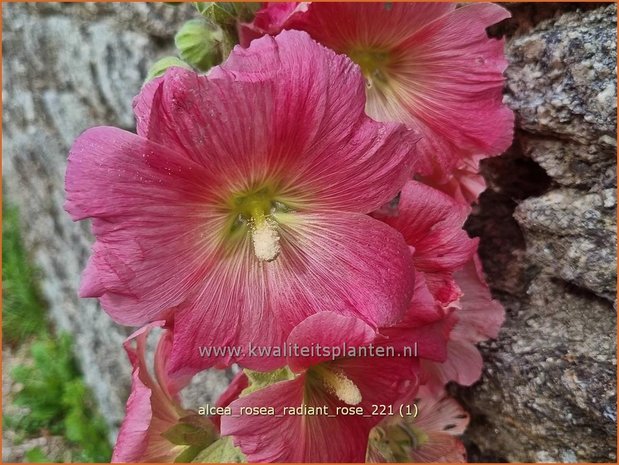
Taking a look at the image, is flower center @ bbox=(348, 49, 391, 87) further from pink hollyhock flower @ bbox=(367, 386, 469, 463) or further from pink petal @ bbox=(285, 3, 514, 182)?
pink hollyhock flower @ bbox=(367, 386, 469, 463)

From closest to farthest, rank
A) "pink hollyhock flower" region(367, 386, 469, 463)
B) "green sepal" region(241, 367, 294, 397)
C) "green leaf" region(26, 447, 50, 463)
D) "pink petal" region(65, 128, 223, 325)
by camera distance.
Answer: "pink petal" region(65, 128, 223, 325)
"green sepal" region(241, 367, 294, 397)
"pink hollyhock flower" region(367, 386, 469, 463)
"green leaf" region(26, 447, 50, 463)

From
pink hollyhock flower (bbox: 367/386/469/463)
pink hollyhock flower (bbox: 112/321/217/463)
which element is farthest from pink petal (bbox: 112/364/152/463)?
pink hollyhock flower (bbox: 367/386/469/463)

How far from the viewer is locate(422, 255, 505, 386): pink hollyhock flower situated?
2.22 ft

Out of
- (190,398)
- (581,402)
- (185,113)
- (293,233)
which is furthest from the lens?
(190,398)

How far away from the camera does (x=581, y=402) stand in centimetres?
69

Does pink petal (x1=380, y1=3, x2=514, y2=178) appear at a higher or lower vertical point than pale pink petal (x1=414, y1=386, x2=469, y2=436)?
higher

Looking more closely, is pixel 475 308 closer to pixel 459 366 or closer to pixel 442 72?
pixel 459 366

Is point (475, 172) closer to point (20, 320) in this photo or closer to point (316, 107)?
point (316, 107)

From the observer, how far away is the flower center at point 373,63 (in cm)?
64

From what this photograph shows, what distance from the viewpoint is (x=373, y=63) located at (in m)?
0.66

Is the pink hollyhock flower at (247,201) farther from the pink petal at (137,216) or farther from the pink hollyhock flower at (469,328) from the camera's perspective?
the pink hollyhock flower at (469,328)

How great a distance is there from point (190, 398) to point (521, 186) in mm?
766

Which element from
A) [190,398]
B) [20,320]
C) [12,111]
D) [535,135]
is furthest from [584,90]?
[20,320]

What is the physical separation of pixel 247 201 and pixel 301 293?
0.10m
